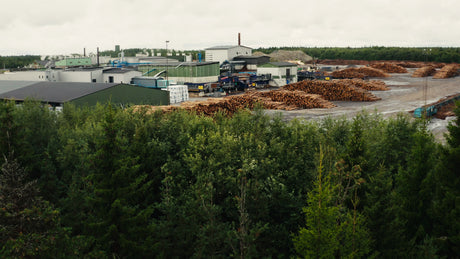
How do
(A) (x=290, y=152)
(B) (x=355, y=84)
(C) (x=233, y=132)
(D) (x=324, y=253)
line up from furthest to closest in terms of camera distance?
(B) (x=355, y=84) → (C) (x=233, y=132) → (A) (x=290, y=152) → (D) (x=324, y=253)

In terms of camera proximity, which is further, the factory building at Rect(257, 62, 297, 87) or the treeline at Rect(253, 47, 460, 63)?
the treeline at Rect(253, 47, 460, 63)

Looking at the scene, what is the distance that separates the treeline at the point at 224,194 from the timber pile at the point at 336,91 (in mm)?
38798

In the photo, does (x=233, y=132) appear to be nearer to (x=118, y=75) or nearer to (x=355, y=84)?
(x=118, y=75)

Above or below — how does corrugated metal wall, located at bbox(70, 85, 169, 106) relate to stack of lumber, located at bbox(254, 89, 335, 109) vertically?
above

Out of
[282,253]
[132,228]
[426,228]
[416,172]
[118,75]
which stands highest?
[118,75]

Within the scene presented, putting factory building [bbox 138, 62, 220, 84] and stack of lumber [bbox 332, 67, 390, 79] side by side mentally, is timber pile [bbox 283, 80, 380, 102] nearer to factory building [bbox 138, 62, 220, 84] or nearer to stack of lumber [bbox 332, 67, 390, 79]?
factory building [bbox 138, 62, 220, 84]

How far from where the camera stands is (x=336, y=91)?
62906mm

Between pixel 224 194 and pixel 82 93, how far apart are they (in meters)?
28.2

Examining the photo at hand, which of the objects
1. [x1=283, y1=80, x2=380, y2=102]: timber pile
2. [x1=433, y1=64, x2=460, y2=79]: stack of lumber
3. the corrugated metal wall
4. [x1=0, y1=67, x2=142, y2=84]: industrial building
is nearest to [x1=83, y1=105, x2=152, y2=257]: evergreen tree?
the corrugated metal wall

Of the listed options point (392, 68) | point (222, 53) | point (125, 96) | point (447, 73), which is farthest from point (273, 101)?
point (392, 68)

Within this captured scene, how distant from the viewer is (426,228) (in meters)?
17.6

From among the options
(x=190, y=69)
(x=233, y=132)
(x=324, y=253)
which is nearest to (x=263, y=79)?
(x=190, y=69)

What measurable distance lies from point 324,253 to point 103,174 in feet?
28.9

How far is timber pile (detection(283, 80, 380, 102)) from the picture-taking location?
6053 centimetres
